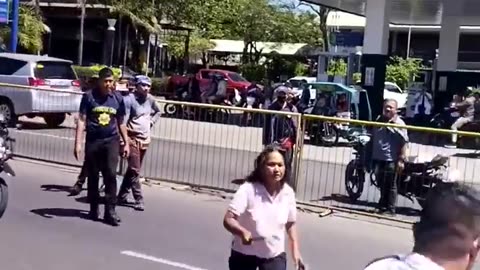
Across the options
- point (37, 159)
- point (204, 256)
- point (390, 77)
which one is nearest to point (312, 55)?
point (390, 77)

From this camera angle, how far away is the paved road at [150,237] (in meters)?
8.10

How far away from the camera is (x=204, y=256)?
27.9 feet

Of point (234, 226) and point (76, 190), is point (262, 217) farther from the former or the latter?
point (76, 190)

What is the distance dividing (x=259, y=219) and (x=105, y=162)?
15.1 ft

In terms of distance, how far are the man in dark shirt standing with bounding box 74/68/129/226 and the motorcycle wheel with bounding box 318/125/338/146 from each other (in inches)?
141

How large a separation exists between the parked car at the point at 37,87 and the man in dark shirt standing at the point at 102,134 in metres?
6.64

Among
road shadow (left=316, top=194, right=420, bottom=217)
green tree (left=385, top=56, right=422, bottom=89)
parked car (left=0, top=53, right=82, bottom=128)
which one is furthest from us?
green tree (left=385, top=56, right=422, bottom=89)

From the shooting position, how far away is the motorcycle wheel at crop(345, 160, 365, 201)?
11.9 m

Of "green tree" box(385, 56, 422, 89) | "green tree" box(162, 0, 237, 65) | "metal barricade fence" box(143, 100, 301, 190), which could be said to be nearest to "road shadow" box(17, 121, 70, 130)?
"metal barricade fence" box(143, 100, 301, 190)

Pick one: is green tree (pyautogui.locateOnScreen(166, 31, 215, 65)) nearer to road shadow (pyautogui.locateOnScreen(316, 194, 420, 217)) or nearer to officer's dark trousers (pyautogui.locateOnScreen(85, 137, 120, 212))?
road shadow (pyautogui.locateOnScreen(316, 194, 420, 217))

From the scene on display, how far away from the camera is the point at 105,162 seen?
9.58 meters

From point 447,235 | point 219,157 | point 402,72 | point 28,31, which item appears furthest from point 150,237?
point 402,72

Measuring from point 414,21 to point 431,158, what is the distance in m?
30.3

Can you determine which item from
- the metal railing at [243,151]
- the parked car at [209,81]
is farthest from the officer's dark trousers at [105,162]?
the parked car at [209,81]
